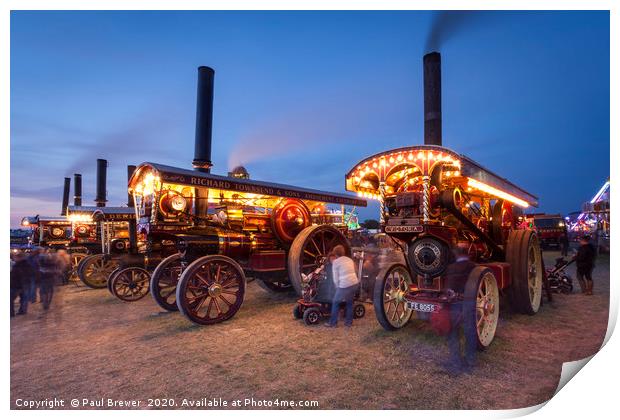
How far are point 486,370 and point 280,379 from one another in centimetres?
218

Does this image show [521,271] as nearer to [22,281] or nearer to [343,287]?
[343,287]

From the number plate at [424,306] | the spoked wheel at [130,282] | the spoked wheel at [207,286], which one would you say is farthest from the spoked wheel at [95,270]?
the number plate at [424,306]

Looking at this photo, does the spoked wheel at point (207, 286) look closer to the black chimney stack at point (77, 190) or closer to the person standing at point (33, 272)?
the person standing at point (33, 272)

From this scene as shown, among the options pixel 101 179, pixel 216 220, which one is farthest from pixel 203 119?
pixel 101 179

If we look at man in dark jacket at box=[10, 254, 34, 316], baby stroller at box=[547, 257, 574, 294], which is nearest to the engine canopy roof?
baby stroller at box=[547, 257, 574, 294]

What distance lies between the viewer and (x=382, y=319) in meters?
4.82

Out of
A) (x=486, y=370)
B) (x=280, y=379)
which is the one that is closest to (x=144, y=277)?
(x=280, y=379)

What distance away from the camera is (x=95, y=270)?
9891 mm

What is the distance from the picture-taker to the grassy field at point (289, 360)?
324 centimetres

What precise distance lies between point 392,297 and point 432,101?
7.92 meters

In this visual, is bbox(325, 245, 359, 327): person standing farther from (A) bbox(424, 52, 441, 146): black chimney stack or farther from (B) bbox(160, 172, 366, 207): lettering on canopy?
(A) bbox(424, 52, 441, 146): black chimney stack

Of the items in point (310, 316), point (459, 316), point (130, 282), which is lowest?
point (310, 316)

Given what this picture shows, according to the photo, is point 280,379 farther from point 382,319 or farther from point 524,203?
point 524,203

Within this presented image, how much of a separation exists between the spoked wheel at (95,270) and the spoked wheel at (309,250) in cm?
599
